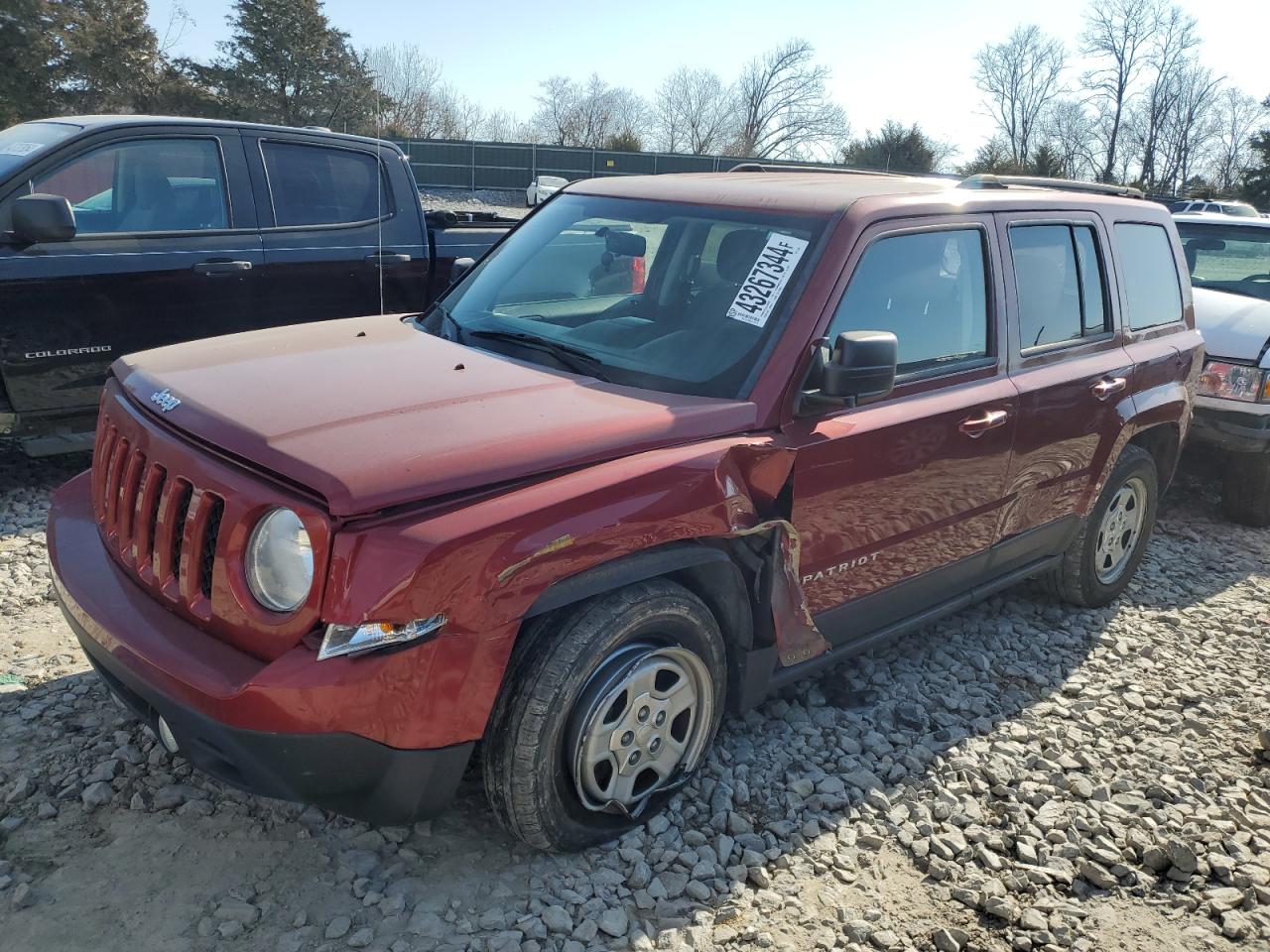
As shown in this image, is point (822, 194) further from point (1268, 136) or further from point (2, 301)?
point (1268, 136)

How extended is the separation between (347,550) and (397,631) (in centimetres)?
22

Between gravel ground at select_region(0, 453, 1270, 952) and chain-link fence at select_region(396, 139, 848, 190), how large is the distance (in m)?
29.0

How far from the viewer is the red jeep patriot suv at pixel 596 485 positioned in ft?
7.78

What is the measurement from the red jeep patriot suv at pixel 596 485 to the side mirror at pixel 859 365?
0.01m

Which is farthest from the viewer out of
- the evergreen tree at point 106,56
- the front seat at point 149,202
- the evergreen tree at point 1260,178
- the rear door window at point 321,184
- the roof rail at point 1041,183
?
the evergreen tree at point 1260,178

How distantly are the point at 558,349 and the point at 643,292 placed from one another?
16.6 inches

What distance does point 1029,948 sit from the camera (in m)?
2.81

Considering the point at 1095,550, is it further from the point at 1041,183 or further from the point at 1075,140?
the point at 1075,140

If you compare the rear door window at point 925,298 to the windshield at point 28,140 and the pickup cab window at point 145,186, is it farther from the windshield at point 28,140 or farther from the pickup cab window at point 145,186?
the windshield at point 28,140

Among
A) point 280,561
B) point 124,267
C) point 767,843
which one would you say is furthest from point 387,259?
point 767,843

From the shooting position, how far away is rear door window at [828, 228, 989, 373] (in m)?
3.39

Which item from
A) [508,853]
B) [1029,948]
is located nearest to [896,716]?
[1029,948]

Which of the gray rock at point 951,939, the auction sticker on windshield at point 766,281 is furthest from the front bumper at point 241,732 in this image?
the auction sticker on windshield at point 766,281

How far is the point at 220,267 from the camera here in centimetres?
566
